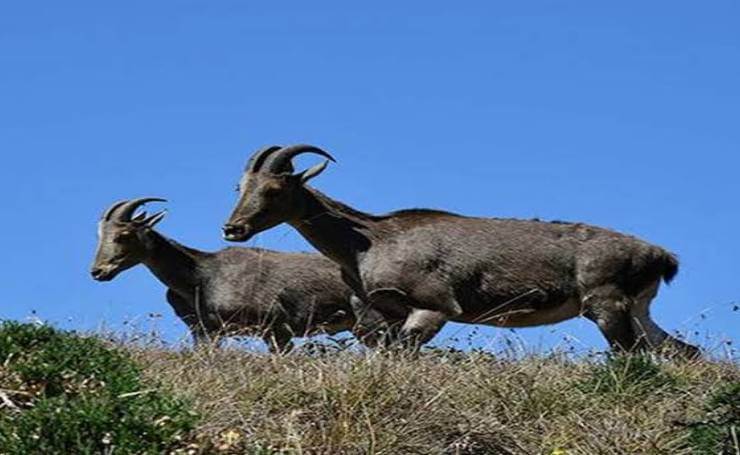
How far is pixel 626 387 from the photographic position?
14078mm

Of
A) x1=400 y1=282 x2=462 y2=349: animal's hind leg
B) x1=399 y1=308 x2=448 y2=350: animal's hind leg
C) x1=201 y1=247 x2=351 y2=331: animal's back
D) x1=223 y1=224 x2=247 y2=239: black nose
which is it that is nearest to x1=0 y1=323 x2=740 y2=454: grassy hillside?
x1=399 y1=308 x2=448 y2=350: animal's hind leg

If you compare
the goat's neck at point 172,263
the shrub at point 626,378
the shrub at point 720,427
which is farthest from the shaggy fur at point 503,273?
the shrub at point 720,427

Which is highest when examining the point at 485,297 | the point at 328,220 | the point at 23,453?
the point at 328,220

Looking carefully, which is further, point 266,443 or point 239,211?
point 239,211

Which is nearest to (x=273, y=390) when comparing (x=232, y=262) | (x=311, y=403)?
(x=311, y=403)

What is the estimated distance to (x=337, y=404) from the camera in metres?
12.5

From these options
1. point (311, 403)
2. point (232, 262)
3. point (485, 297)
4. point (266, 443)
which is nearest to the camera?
point (266, 443)

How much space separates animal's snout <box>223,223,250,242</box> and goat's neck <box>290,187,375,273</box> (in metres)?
0.55

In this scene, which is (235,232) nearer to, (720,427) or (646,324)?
(646,324)

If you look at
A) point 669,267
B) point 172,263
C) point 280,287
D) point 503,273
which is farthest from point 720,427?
point 172,263

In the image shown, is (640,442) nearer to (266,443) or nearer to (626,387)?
(626,387)

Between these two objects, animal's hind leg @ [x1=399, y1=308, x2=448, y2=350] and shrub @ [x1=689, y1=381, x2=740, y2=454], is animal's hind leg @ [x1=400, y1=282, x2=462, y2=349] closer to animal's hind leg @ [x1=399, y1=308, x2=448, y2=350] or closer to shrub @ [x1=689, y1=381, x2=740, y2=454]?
animal's hind leg @ [x1=399, y1=308, x2=448, y2=350]

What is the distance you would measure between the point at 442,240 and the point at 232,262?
19.0 feet

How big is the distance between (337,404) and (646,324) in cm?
727
